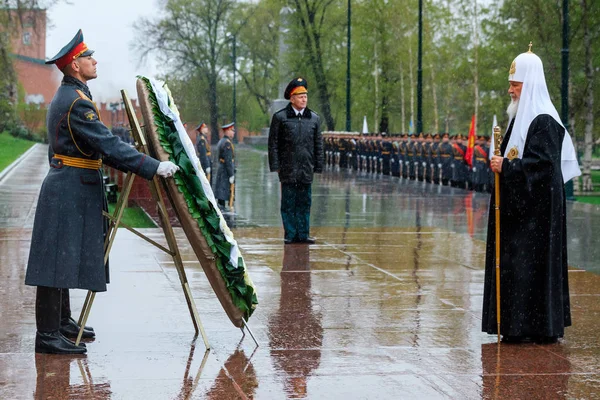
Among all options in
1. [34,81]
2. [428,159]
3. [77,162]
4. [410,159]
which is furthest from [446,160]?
[34,81]

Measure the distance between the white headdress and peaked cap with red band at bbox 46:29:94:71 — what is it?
8.94 feet

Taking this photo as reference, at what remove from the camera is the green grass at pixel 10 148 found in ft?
148

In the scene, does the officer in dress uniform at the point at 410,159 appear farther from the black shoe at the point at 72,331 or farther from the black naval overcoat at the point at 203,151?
the black shoe at the point at 72,331

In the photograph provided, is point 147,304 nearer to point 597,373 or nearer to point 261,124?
point 597,373

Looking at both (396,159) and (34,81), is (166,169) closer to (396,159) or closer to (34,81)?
Answer: (396,159)

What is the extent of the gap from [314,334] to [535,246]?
1.57 m

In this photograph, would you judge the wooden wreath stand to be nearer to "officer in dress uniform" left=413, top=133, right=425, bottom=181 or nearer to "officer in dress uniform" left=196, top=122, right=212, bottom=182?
"officer in dress uniform" left=196, top=122, right=212, bottom=182

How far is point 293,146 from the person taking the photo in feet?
44.2

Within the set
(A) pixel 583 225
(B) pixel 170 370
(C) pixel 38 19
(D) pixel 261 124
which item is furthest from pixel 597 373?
(D) pixel 261 124

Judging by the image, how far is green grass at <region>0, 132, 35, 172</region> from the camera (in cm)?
4509

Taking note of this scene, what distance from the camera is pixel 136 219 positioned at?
18.5 m

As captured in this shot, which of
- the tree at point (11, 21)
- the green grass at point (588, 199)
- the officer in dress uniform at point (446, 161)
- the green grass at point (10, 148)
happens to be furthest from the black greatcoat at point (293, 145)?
the green grass at point (10, 148)

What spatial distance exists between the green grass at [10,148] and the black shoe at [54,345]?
1256 inches

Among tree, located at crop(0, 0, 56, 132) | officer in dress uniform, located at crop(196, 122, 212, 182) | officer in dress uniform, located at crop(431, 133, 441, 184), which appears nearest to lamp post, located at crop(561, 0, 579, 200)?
officer in dress uniform, located at crop(431, 133, 441, 184)
